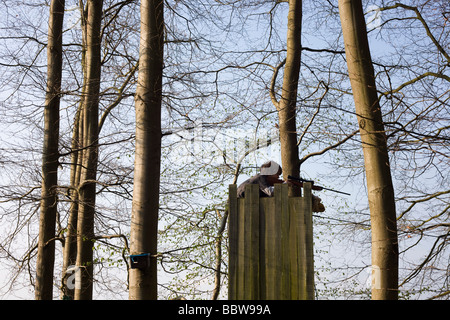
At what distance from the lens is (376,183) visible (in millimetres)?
6180

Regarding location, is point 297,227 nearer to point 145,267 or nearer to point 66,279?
point 145,267

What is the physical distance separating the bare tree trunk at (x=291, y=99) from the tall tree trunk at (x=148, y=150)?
7.38 ft

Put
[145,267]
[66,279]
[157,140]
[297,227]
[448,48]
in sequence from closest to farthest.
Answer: [297,227] < [145,267] < [157,140] < [448,48] < [66,279]

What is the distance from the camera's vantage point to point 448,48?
8266 millimetres

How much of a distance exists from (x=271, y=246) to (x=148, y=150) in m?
2.10

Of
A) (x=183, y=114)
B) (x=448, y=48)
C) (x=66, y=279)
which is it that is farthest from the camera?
(x=66, y=279)

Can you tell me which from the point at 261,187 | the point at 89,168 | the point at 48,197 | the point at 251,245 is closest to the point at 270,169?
the point at 261,187

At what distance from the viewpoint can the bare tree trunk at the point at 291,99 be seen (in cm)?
830

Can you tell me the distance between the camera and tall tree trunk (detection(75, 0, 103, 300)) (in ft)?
27.8

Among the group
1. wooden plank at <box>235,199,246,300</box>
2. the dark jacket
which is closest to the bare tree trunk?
the dark jacket

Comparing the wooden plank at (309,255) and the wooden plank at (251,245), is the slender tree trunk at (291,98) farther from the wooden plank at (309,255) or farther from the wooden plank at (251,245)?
the wooden plank at (309,255)
